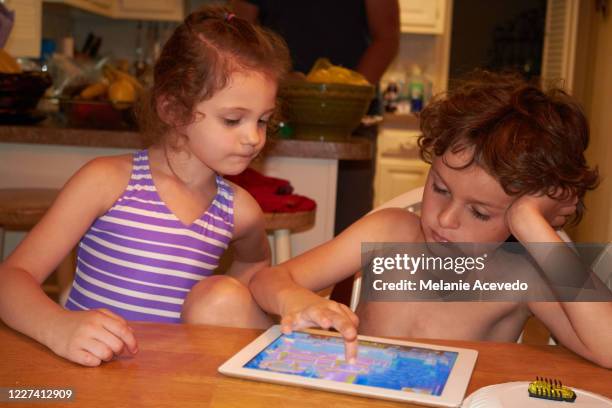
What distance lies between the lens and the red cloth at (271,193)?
1.80 meters

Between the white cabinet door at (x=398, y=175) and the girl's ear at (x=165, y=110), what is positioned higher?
the girl's ear at (x=165, y=110)

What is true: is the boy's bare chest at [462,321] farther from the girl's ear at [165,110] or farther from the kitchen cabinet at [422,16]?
the kitchen cabinet at [422,16]

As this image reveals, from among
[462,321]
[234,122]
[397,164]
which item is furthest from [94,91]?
[397,164]

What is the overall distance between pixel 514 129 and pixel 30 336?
0.71 m

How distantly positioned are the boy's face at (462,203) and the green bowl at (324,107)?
0.88m

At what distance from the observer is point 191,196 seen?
1324 mm

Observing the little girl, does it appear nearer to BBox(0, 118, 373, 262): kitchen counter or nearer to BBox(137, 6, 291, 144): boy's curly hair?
BBox(137, 6, 291, 144): boy's curly hair

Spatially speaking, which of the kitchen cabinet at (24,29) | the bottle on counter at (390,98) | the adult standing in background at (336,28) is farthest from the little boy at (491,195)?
the bottle on counter at (390,98)

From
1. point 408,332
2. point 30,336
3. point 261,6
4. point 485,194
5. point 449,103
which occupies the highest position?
point 261,6

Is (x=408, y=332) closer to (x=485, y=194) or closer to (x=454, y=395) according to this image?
(x=485, y=194)

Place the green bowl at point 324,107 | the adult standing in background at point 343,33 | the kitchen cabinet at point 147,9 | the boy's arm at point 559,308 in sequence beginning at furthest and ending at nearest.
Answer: the kitchen cabinet at point 147,9 → the adult standing in background at point 343,33 → the green bowl at point 324,107 → the boy's arm at point 559,308

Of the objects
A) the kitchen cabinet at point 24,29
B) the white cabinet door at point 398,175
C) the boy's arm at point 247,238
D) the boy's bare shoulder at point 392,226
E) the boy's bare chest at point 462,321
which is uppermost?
the kitchen cabinet at point 24,29

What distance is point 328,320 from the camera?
0.77m

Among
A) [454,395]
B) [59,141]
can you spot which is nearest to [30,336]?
[454,395]
